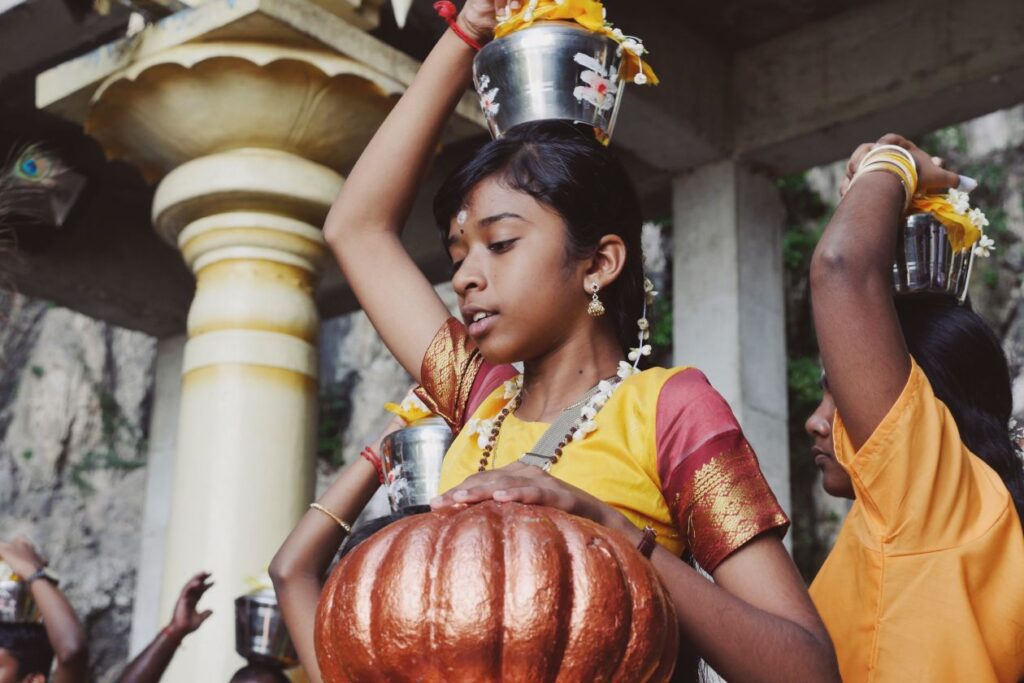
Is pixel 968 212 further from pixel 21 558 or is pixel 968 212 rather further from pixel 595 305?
pixel 21 558

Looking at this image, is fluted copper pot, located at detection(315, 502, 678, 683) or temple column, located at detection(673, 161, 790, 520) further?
temple column, located at detection(673, 161, 790, 520)

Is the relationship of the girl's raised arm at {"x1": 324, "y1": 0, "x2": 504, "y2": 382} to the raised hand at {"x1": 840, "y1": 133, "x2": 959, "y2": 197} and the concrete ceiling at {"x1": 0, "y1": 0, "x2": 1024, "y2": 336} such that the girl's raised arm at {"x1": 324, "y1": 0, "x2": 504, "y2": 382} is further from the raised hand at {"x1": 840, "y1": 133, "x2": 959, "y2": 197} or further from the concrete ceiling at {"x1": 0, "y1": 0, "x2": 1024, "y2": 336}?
the concrete ceiling at {"x1": 0, "y1": 0, "x2": 1024, "y2": 336}

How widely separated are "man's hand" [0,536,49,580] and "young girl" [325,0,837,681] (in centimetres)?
287

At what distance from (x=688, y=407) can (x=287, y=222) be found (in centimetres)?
332

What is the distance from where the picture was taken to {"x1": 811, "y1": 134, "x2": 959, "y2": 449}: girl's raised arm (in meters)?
2.09

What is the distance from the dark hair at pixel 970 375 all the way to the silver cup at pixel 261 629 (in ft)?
7.45

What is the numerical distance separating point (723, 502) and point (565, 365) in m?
0.42

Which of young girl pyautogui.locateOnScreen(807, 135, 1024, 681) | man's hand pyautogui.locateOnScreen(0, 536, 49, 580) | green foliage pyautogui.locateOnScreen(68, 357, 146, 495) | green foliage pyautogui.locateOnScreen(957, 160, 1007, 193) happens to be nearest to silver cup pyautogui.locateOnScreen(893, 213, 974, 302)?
young girl pyautogui.locateOnScreen(807, 135, 1024, 681)

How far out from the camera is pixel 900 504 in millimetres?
2131

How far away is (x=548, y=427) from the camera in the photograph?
1.92m

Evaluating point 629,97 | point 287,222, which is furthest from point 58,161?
point 629,97

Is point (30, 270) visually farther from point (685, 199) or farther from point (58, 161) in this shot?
point (685, 199)

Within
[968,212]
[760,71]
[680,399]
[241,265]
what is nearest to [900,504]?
[680,399]

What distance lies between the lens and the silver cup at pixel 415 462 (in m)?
2.47
